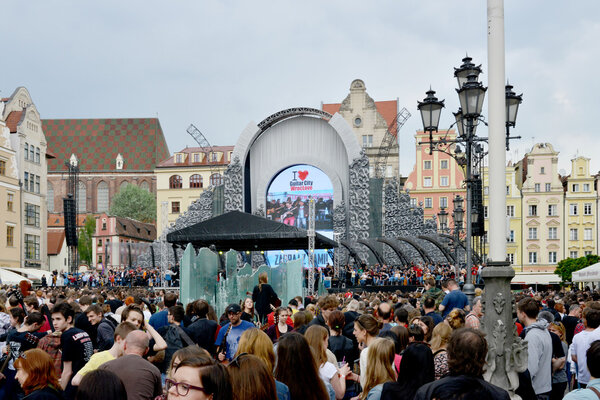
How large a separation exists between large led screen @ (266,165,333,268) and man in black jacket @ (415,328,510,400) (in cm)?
5163

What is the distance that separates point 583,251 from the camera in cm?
6794

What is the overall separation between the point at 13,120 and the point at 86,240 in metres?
37.1

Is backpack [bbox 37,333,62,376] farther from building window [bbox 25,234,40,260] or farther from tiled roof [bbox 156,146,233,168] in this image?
tiled roof [bbox 156,146,233,168]

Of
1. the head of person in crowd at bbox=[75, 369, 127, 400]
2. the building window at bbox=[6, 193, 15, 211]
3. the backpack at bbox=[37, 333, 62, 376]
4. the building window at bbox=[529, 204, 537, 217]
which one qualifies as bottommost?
the backpack at bbox=[37, 333, 62, 376]

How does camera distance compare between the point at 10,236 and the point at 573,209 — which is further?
the point at 573,209

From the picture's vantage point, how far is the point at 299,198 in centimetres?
5875

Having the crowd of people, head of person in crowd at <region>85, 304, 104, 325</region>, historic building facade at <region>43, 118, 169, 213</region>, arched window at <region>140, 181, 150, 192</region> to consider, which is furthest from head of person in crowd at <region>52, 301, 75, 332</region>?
arched window at <region>140, 181, 150, 192</region>

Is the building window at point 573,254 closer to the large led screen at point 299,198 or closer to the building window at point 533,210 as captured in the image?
the building window at point 533,210

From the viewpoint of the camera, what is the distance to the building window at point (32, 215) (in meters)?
56.5

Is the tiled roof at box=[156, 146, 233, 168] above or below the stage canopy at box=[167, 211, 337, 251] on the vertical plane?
above

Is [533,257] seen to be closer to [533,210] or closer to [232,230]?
[533,210]

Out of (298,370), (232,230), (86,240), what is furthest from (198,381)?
(86,240)

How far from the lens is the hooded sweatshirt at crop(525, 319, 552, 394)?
808cm

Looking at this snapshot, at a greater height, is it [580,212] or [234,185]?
[234,185]
